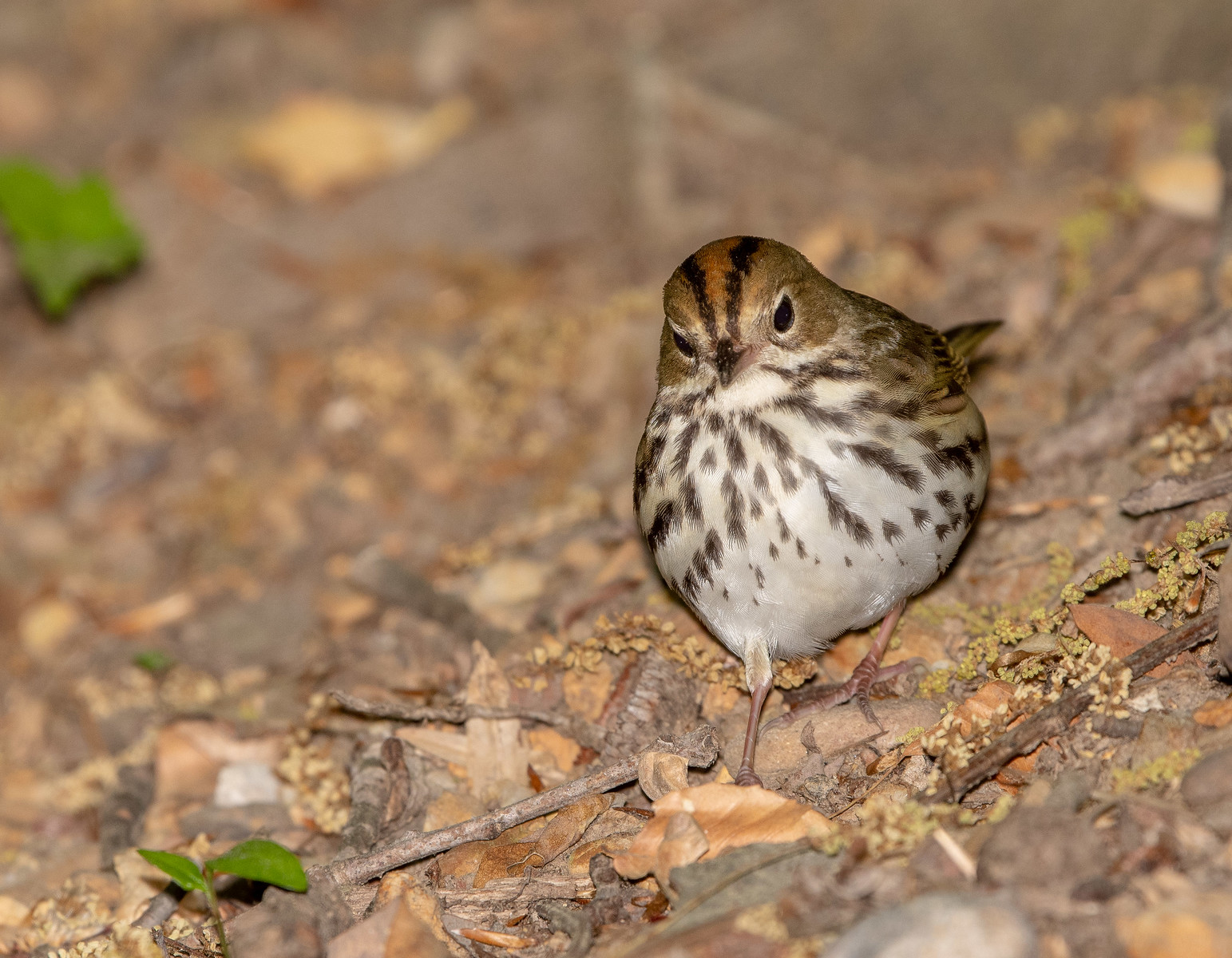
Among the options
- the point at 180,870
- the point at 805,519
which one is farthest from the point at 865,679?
the point at 180,870

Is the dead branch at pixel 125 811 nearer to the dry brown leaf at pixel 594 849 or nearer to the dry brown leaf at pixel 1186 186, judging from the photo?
the dry brown leaf at pixel 594 849

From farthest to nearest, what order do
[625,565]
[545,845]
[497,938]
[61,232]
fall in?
[61,232]
[625,565]
[545,845]
[497,938]

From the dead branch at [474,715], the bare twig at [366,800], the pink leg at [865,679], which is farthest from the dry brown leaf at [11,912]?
the pink leg at [865,679]

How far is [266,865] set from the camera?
307cm

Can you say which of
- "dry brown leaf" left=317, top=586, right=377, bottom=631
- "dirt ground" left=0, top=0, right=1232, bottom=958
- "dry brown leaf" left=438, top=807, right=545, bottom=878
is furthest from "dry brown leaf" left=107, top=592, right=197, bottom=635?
"dry brown leaf" left=438, top=807, right=545, bottom=878

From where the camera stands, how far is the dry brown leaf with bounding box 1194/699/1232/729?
293cm

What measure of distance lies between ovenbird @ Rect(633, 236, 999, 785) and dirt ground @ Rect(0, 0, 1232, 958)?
0.37 meters

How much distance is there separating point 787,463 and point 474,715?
126cm

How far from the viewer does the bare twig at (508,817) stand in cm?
332

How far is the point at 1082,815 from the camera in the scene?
2742 mm

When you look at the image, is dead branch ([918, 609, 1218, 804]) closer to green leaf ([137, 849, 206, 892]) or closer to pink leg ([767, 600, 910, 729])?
pink leg ([767, 600, 910, 729])

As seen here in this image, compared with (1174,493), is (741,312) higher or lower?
higher

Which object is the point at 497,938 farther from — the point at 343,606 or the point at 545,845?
the point at 343,606

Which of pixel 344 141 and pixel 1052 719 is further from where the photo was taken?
pixel 344 141
